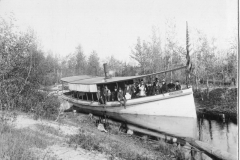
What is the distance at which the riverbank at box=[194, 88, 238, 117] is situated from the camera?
49.0 feet

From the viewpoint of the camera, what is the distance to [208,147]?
8008 millimetres

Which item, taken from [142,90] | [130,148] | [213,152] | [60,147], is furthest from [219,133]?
[60,147]

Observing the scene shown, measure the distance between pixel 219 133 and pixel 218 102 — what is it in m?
6.45

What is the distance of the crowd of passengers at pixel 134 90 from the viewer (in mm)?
14360

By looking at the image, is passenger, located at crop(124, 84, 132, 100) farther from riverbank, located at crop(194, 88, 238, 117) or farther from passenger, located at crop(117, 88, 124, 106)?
riverbank, located at crop(194, 88, 238, 117)

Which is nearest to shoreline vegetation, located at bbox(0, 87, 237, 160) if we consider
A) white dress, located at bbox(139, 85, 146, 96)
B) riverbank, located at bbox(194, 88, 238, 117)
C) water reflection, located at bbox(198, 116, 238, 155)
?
water reflection, located at bbox(198, 116, 238, 155)

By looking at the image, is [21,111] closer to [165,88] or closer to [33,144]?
[33,144]

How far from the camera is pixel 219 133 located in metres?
10.7

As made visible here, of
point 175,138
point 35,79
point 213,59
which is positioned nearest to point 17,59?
point 35,79

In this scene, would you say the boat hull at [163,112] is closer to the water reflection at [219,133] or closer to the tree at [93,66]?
the water reflection at [219,133]

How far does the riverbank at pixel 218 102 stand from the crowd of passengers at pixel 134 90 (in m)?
3.89

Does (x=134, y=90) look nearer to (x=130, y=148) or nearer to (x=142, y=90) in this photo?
(x=142, y=90)

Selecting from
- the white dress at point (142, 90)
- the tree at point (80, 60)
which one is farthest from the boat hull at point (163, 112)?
the tree at point (80, 60)

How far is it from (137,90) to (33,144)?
408 inches
